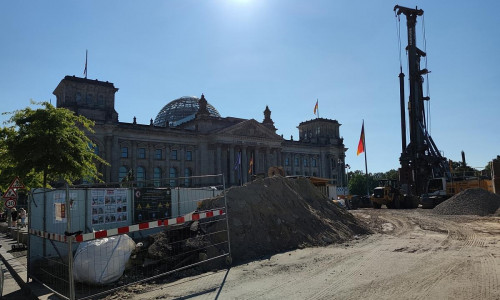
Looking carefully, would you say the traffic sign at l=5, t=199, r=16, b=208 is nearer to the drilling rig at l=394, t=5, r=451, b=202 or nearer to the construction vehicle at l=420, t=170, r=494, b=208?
the construction vehicle at l=420, t=170, r=494, b=208

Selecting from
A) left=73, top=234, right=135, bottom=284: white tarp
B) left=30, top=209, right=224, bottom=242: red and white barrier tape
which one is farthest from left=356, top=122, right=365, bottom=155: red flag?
left=73, top=234, right=135, bottom=284: white tarp

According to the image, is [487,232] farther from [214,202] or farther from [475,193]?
[475,193]

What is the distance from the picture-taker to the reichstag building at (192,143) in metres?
56.8

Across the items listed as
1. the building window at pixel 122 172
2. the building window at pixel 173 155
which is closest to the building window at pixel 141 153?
the building window at pixel 122 172

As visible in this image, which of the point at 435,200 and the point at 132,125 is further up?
the point at 132,125

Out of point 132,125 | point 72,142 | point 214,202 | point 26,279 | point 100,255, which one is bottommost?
point 26,279

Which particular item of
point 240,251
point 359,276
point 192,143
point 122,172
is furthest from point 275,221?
point 192,143

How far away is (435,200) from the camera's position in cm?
3241

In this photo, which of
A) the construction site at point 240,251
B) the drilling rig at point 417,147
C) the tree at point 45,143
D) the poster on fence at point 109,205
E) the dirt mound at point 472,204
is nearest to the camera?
the construction site at point 240,251

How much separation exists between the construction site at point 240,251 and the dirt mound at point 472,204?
9.77m

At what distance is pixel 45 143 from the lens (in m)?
13.9

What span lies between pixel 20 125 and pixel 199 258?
1006 cm

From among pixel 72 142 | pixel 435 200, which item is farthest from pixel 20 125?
pixel 435 200

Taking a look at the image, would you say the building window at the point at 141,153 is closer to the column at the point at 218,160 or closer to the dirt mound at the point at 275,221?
the column at the point at 218,160
